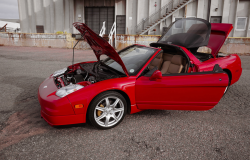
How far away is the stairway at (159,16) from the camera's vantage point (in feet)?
60.4

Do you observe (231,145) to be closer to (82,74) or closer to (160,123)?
(160,123)

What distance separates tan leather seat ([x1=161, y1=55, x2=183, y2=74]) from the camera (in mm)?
3838

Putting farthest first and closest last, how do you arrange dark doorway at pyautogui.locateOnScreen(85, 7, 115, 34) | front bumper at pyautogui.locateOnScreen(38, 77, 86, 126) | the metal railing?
dark doorway at pyautogui.locateOnScreen(85, 7, 115, 34)
the metal railing
front bumper at pyautogui.locateOnScreen(38, 77, 86, 126)

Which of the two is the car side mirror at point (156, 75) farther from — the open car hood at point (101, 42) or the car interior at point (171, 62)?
the car interior at point (171, 62)

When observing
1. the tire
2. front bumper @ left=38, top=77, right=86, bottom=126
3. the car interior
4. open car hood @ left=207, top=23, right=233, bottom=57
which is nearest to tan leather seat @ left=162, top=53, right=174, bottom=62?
the car interior

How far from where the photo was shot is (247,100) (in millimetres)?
4367

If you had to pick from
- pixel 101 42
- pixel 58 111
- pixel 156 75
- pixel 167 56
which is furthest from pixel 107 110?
pixel 167 56

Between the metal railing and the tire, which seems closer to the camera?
the tire

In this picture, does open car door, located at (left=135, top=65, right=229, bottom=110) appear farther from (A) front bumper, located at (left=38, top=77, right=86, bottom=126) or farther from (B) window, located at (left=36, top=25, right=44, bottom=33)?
(B) window, located at (left=36, top=25, right=44, bottom=33)

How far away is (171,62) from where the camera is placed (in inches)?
159

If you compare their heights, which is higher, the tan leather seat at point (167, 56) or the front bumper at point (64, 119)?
the tan leather seat at point (167, 56)

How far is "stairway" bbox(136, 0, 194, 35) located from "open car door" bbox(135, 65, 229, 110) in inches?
650

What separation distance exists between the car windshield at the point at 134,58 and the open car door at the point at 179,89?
1.02 feet

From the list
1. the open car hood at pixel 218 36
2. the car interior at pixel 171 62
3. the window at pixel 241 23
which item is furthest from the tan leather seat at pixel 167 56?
the window at pixel 241 23
